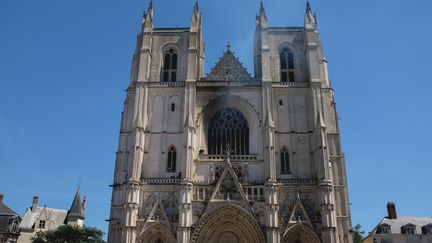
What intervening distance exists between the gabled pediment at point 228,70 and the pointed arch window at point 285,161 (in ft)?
22.9

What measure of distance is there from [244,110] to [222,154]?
438 cm

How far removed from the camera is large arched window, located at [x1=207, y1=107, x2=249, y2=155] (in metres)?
33.5

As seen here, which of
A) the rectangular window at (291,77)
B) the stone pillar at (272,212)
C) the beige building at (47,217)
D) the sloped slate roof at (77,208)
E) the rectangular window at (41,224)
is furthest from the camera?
the sloped slate roof at (77,208)

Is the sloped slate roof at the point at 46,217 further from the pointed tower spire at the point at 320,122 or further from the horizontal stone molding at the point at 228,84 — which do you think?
the pointed tower spire at the point at 320,122

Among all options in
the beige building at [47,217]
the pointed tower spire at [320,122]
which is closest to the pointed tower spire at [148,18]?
the pointed tower spire at [320,122]

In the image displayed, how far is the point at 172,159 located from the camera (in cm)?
3256

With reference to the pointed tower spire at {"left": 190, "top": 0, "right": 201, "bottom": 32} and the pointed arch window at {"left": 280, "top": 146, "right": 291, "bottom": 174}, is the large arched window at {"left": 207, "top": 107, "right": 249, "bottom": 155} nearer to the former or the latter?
the pointed arch window at {"left": 280, "top": 146, "right": 291, "bottom": 174}

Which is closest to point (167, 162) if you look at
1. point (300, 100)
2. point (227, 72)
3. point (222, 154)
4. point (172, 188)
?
point (172, 188)

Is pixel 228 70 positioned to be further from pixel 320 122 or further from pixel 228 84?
pixel 320 122

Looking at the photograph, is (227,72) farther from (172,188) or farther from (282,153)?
(172,188)

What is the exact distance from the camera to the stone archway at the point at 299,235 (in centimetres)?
2891

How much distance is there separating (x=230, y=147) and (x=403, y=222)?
20.1 meters

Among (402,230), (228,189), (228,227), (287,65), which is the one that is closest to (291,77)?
(287,65)

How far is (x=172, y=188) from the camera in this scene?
3097 cm
